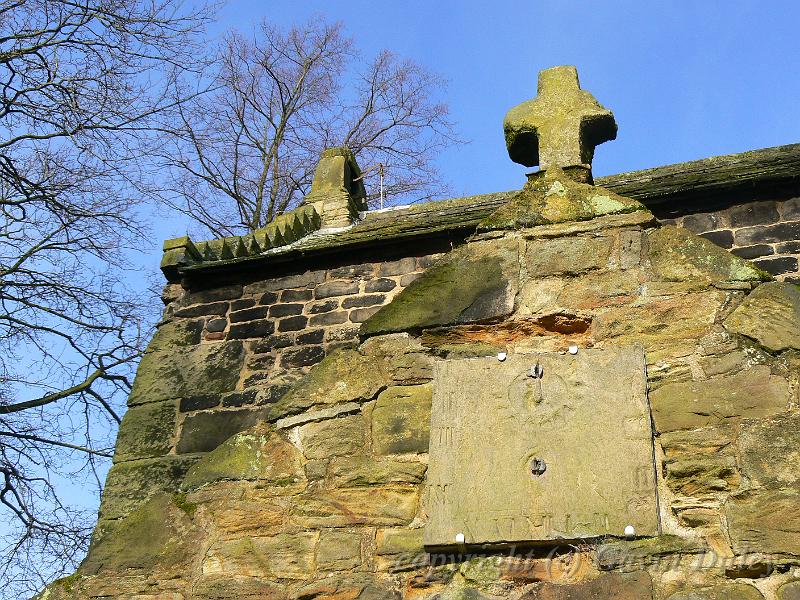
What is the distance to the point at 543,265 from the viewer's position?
13.4ft

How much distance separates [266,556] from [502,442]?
87cm

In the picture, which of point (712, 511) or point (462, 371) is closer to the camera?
point (712, 511)

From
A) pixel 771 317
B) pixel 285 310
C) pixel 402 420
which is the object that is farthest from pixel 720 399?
pixel 285 310

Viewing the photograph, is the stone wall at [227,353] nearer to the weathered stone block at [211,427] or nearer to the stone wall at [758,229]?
the weathered stone block at [211,427]

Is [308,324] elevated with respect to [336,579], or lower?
elevated

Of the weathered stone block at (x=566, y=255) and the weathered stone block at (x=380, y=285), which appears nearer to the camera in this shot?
the weathered stone block at (x=566, y=255)

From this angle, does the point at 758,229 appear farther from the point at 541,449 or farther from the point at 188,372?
the point at 541,449

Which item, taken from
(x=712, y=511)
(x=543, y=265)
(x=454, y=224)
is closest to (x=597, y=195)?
(x=543, y=265)

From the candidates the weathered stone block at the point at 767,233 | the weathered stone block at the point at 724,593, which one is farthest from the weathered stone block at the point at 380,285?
the weathered stone block at the point at 724,593

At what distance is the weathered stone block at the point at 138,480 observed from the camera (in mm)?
6734

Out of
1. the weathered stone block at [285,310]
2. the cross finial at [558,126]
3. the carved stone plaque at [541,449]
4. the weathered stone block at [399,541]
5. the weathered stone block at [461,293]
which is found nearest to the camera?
the carved stone plaque at [541,449]

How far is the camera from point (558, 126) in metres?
4.88

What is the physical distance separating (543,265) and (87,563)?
6.50 feet

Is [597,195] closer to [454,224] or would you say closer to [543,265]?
[543,265]
